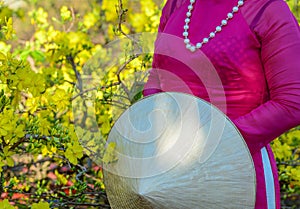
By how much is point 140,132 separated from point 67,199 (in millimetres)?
1166

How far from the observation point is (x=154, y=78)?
173 cm

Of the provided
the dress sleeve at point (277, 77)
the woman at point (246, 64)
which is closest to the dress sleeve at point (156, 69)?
the woman at point (246, 64)

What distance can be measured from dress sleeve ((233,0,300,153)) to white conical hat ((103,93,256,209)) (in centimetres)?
7

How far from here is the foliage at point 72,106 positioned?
2061 millimetres

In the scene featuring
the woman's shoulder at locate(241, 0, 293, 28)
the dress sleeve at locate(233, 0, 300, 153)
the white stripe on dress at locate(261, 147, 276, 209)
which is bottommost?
the white stripe on dress at locate(261, 147, 276, 209)

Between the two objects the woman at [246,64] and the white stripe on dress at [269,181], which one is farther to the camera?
the white stripe on dress at [269,181]

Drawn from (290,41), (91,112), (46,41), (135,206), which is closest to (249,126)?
(290,41)

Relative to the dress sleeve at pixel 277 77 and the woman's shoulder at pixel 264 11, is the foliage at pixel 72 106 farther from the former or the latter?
the woman's shoulder at pixel 264 11

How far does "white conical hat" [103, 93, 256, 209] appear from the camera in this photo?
1.34 m

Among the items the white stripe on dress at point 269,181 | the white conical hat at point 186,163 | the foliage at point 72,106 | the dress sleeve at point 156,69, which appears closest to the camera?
the white conical hat at point 186,163

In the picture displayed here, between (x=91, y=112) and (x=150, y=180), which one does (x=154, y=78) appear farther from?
(x=91, y=112)

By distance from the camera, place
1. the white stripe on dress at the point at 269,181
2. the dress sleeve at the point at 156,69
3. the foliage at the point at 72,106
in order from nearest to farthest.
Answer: the white stripe on dress at the point at 269,181
the dress sleeve at the point at 156,69
the foliage at the point at 72,106

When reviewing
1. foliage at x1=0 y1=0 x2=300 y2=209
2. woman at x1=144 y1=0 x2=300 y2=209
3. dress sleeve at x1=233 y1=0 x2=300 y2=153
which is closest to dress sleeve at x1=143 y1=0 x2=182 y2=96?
woman at x1=144 y1=0 x2=300 y2=209

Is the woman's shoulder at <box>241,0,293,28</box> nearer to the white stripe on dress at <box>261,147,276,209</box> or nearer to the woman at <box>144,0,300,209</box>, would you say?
the woman at <box>144,0,300,209</box>
